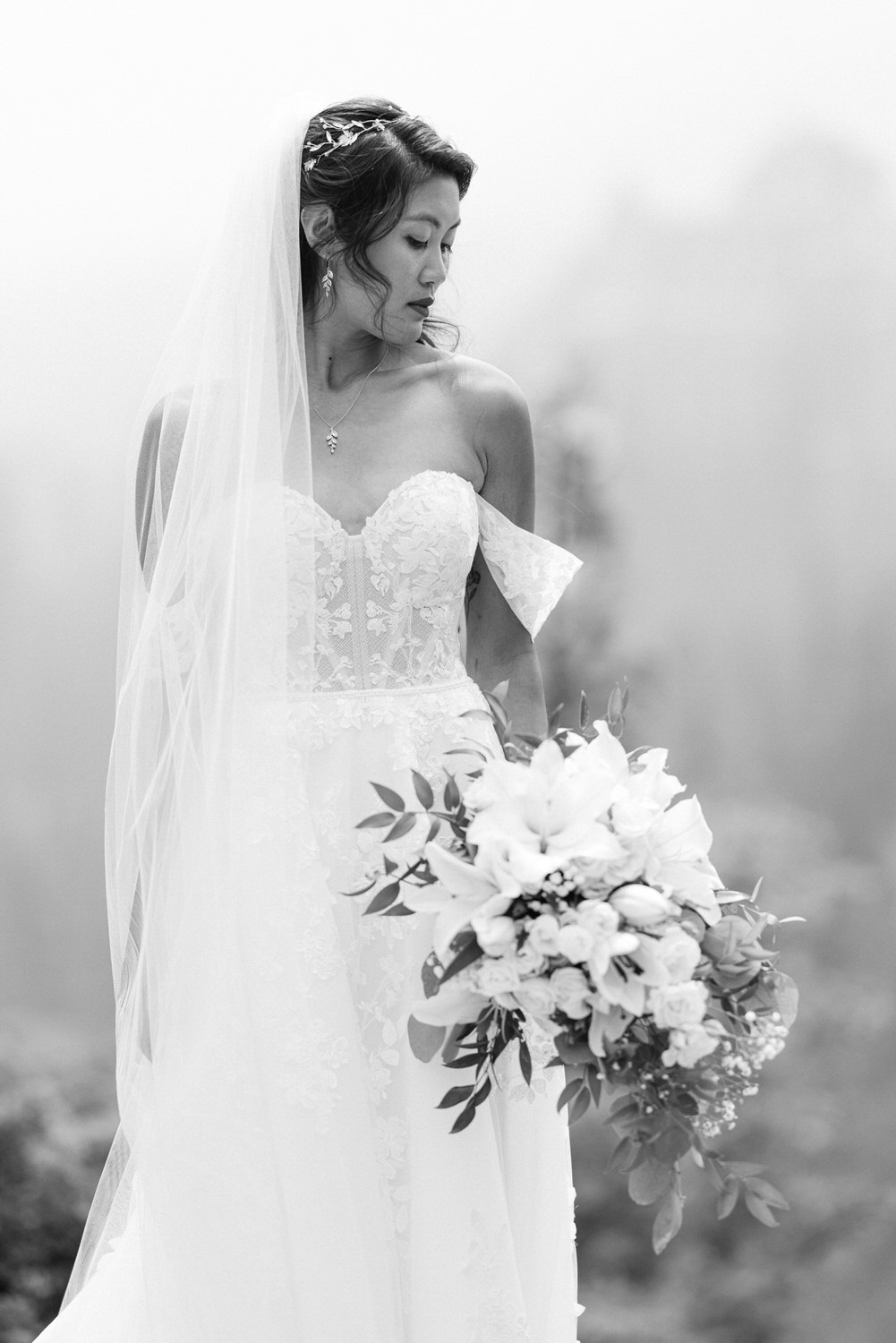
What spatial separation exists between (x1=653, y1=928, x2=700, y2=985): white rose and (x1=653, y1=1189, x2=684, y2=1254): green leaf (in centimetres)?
20

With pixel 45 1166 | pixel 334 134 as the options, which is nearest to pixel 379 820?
pixel 334 134

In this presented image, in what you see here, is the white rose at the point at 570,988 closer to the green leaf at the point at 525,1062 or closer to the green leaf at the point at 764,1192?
the green leaf at the point at 525,1062

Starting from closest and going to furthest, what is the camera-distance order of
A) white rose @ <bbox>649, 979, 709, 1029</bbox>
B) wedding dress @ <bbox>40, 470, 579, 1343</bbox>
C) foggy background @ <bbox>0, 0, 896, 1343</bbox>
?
white rose @ <bbox>649, 979, 709, 1029</bbox>
wedding dress @ <bbox>40, 470, 579, 1343</bbox>
foggy background @ <bbox>0, 0, 896, 1343</bbox>

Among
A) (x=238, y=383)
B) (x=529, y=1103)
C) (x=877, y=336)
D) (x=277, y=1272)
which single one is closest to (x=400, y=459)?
(x=238, y=383)

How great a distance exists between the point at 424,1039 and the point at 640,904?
311 millimetres

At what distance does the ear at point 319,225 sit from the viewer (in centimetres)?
167

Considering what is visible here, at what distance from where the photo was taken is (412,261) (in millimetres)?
1658

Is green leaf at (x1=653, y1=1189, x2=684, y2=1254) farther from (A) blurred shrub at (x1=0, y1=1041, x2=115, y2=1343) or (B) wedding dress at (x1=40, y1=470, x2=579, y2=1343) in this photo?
(A) blurred shrub at (x1=0, y1=1041, x2=115, y2=1343)

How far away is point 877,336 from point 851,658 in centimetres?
76

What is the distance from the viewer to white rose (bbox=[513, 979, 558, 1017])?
49.5 inches

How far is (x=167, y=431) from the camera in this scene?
5.63ft

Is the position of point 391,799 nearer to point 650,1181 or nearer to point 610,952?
point 610,952

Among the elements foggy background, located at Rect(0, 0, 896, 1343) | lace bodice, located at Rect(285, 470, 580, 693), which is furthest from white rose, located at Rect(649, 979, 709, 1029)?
foggy background, located at Rect(0, 0, 896, 1343)

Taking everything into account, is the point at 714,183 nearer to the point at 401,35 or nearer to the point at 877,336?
the point at 877,336
